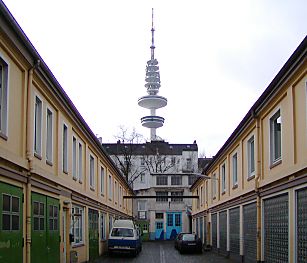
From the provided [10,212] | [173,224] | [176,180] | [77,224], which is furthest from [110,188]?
[176,180]

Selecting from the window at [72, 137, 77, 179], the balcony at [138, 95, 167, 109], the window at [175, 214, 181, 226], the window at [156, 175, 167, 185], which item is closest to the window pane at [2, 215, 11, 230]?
the window at [72, 137, 77, 179]

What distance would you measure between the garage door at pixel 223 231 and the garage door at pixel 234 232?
1.89m

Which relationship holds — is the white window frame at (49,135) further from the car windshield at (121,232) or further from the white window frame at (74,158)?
the car windshield at (121,232)

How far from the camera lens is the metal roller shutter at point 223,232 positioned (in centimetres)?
2961

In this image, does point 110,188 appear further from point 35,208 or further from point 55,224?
point 35,208

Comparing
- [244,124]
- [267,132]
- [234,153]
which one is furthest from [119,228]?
[267,132]

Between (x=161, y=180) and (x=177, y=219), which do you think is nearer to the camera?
(x=177, y=219)

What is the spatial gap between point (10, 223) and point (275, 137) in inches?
364

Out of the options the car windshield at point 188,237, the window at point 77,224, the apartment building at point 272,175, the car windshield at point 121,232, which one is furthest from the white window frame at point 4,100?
the car windshield at point 188,237

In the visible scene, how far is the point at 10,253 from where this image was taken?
11.7m

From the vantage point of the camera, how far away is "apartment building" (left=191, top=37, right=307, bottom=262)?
14.2 meters

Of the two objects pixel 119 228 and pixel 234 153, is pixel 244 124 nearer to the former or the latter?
pixel 234 153

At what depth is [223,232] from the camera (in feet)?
100

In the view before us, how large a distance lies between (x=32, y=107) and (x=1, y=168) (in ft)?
10.4
